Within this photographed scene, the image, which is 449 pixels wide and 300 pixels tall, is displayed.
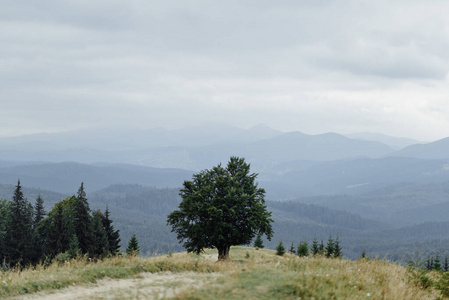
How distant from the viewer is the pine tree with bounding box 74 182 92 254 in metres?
55.8

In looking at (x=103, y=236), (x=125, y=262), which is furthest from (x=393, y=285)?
(x=103, y=236)

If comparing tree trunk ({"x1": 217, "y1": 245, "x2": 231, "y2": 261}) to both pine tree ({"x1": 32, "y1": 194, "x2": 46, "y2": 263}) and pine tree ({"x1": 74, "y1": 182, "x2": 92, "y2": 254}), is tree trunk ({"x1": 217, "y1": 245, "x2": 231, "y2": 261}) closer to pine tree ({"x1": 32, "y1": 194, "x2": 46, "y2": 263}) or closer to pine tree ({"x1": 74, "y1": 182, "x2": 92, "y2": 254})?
pine tree ({"x1": 74, "y1": 182, "x2": 92, "y2": 254})

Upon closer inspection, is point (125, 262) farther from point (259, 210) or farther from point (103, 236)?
point (103, 236)

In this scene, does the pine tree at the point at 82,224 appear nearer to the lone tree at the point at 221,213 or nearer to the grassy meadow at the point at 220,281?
the lone tree at the point at 221,213

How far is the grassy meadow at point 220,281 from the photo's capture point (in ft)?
29.7

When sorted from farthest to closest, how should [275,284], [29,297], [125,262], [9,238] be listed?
[9,238]
[125,262]
[29,297]
[275,284]

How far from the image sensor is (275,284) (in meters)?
9.37

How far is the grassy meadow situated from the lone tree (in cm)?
1579

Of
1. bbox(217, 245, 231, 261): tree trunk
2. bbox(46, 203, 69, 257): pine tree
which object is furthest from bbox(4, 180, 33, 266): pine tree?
bbox(217, 245, 231, 261): tree trunk

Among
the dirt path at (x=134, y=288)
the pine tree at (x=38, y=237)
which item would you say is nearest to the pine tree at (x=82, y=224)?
the pine tree at (x=38, y=237)

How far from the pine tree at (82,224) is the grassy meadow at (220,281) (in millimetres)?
45176

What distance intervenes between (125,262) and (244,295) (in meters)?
7.90

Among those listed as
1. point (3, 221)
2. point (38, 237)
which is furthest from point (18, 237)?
point (3, 221)

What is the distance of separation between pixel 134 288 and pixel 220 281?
3.22 metres
